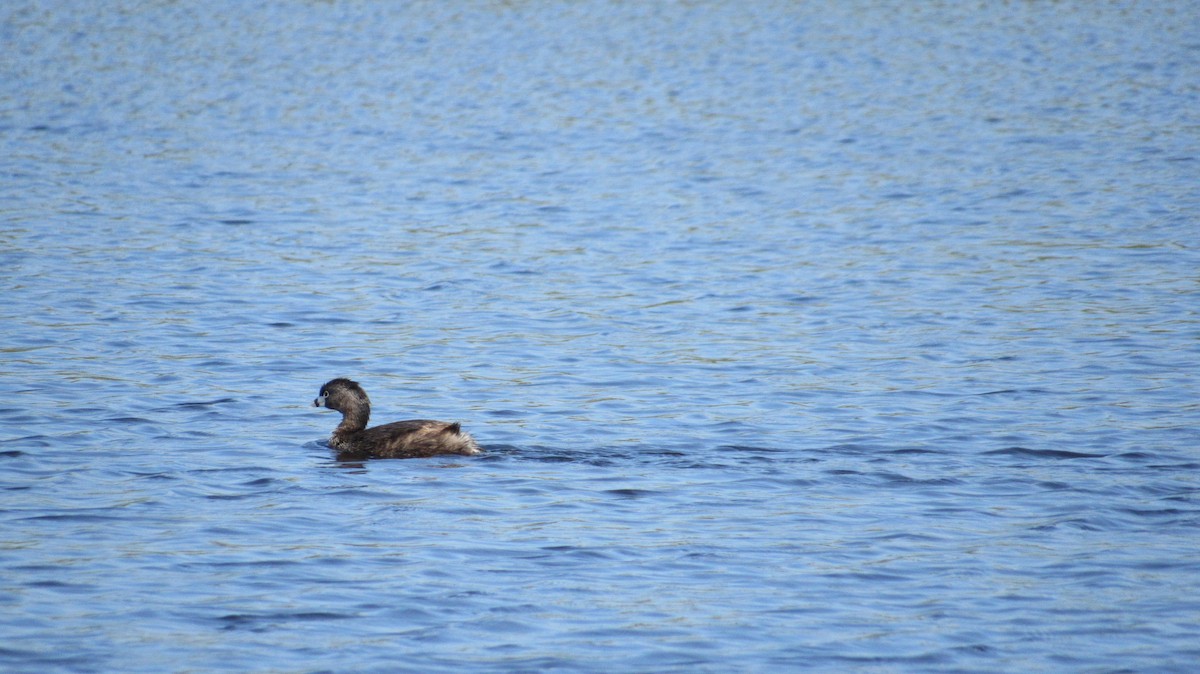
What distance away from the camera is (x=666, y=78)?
4125 cm

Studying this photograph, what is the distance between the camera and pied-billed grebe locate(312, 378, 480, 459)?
1394 cm

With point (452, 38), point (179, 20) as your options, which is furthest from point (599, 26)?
point (179, 20)

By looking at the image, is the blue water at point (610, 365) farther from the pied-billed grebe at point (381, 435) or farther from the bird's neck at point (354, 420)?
the bird's neck at point (354, 420)

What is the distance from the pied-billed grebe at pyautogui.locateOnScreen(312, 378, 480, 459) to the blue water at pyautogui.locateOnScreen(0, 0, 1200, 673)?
8.3 inches

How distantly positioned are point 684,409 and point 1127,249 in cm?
994

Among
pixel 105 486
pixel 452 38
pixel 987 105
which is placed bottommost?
Answer: pixel 105 486

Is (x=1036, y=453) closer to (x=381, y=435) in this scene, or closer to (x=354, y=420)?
(x=381, y=435)

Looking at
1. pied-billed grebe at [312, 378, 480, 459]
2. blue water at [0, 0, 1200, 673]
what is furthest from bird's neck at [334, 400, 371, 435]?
blue water at [0, 0, 1200, 673]

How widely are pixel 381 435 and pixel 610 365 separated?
4295 millimetres

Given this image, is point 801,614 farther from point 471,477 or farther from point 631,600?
point 471,477

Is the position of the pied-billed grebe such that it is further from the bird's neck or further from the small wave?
the small wave

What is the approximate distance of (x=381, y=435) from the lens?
14.2m

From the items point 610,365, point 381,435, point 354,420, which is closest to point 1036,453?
point 610,365

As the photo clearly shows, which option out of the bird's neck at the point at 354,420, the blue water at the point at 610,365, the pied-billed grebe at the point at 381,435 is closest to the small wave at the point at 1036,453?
the blue water at the point at 610,365
